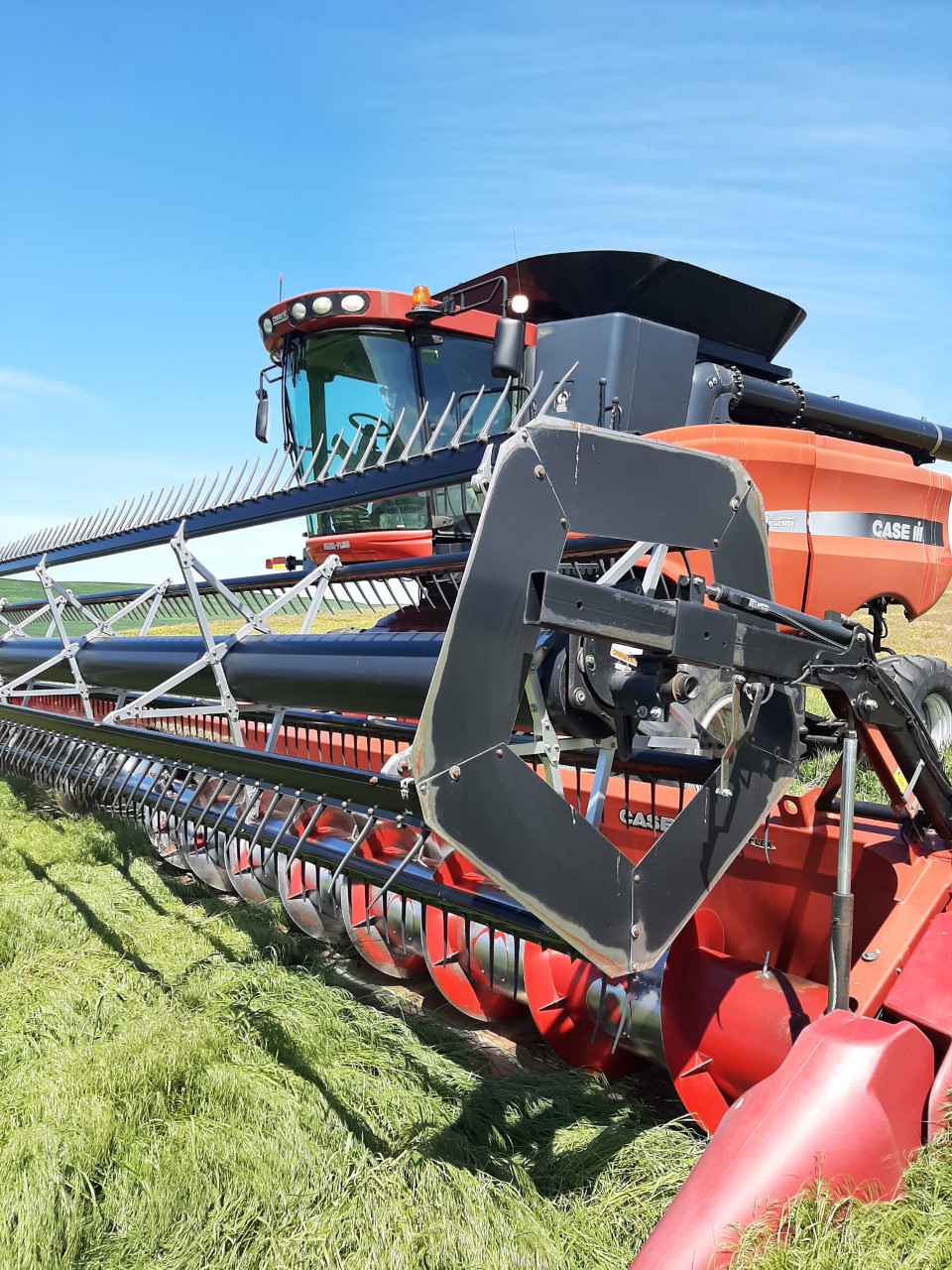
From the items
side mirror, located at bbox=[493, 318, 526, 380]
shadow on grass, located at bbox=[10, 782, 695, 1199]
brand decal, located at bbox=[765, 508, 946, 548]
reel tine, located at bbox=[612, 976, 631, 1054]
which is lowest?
shadow on grass, located at bbox=[10, 782, 695, 1199]

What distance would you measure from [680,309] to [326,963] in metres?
3.84

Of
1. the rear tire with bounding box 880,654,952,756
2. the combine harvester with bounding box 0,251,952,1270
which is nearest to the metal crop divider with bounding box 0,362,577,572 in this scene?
the combine harvester with bounding box 0,251,952,1270

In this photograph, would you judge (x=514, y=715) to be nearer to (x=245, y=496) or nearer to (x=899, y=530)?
(x=245, y=496)

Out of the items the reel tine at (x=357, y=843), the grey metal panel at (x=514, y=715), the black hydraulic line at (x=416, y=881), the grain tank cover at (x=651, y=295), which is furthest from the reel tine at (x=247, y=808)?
the grain tank cover at (x=651, y=295)

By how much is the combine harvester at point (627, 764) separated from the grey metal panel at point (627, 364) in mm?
18

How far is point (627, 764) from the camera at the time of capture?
8.34 feet

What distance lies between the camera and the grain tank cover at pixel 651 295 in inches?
203

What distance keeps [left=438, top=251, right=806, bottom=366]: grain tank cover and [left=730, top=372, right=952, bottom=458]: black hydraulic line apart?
0.41 meters

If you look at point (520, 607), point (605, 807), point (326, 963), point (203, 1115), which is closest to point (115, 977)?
point (326, 963)

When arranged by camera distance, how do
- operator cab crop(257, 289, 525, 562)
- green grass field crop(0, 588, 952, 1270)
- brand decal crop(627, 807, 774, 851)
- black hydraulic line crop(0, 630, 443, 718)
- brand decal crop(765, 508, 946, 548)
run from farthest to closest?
1. operator cab crop(257, 289, 525, 562)
2. brand decal crop(765, 508, 946, 548)
3. brand decal crop(627, 807, 774, 851)
4. black hydraulic line crop(0, 630, 443, 718)
5. green grass field crop(0, 588, 952, 1270)

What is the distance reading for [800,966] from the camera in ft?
8.75

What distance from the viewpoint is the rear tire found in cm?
512

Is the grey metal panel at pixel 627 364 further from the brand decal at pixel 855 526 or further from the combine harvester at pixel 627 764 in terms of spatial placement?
the brand decal at pixel 855 526

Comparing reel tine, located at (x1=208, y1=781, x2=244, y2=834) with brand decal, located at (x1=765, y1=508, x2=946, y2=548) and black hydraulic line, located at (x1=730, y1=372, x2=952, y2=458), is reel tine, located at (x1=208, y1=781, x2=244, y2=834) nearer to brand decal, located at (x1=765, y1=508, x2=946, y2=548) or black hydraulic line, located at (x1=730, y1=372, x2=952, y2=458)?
brand decal, located at (x1=765, y1=508, x2=946, y2=548)
